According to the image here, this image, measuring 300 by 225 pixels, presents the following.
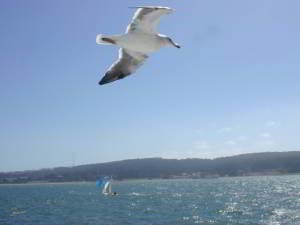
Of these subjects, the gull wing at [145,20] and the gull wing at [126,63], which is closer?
the gull wing at [145,20]

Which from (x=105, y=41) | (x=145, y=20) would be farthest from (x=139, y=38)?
(x=105, y=41)

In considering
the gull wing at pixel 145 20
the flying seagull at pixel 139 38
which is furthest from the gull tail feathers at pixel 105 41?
the gull wing at pixel 145 20

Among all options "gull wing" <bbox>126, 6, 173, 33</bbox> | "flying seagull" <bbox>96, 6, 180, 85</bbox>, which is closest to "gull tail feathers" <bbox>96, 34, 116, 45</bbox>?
"flying seagull" <bbox>96, 6, 180, 85</bbox>

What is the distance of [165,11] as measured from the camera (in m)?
6.91

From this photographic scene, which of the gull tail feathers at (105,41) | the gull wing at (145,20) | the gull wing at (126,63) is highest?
the gull wing at (145,20)

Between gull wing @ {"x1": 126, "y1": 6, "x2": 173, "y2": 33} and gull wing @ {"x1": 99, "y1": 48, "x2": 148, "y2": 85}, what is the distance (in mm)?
501

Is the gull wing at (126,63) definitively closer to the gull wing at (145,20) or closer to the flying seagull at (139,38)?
the flying seagull at (139,38)

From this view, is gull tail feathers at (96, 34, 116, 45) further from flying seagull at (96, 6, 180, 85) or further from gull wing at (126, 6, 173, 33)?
gull wing at (126, 6, 173, 33)

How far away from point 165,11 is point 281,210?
147 feet

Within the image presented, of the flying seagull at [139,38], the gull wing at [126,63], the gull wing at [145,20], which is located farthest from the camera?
the gull wing at [126,63]

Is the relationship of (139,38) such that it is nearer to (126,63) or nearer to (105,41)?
(105,41)

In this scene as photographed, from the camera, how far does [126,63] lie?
25.0ft

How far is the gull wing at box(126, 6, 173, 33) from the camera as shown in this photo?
6992mm

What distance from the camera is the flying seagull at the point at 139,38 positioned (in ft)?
22.5
